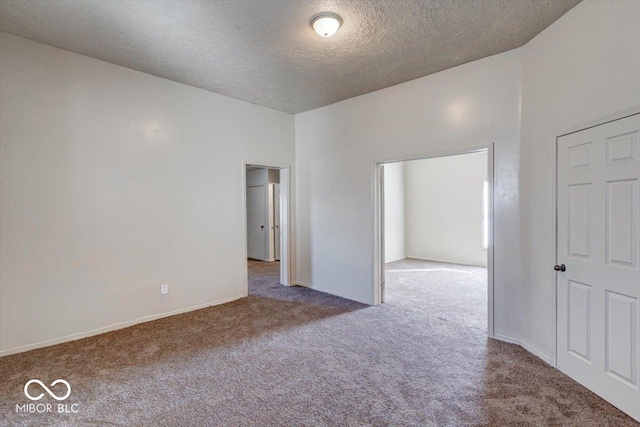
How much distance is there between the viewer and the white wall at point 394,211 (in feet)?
25.4

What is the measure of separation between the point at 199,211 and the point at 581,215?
13.1 ft

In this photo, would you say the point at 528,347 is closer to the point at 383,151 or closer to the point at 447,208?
the point at 383,151

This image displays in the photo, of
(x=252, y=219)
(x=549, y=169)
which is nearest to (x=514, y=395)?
(x=549, y=169)

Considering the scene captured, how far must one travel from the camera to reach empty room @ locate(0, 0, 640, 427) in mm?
2146

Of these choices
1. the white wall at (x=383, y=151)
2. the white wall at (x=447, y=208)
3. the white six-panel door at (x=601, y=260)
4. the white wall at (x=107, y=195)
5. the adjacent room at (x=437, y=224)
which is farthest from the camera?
the white wall at (x=447, y=208)

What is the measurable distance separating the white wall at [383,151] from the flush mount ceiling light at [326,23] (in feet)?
5.26

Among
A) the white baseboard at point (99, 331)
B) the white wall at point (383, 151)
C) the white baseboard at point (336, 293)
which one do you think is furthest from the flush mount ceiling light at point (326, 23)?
the white baseboard at point (99, 331)

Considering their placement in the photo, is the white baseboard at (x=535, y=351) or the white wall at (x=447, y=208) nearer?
the white baseboard at (x=535, y=351)

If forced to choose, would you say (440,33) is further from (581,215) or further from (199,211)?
(199,211)

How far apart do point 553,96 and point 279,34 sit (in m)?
2.44

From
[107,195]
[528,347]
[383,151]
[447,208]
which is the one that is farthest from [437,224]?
[107,195]

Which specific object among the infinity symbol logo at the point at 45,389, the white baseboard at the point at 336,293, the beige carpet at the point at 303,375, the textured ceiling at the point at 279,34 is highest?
the textured ceiling at the point at 279,34

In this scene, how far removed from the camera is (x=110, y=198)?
3.38 metres

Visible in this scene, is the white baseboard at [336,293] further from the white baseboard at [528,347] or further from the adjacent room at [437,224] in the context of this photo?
the white baseboard at [528,347]
